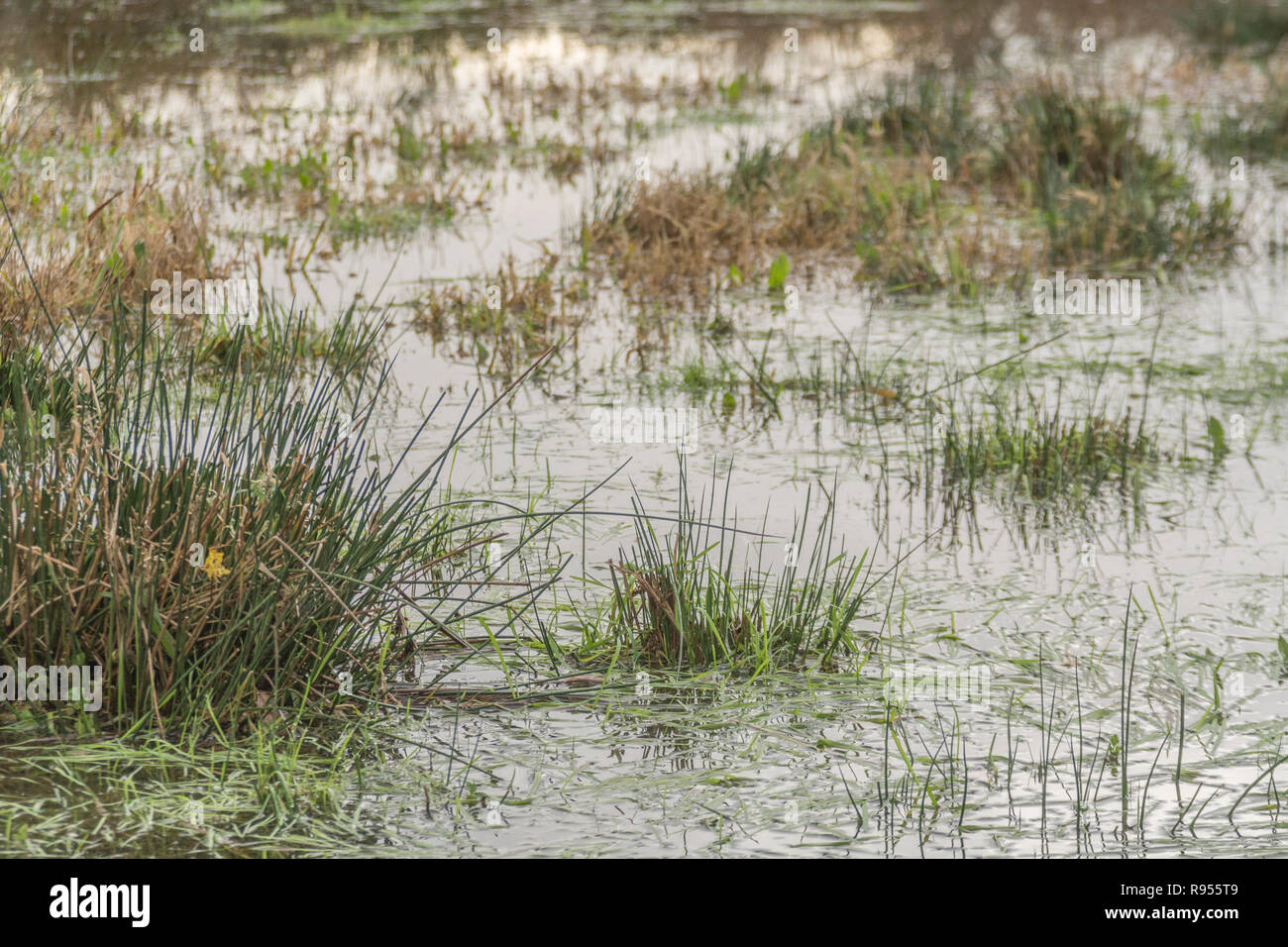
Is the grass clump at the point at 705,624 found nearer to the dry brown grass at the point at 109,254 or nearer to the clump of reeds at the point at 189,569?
the clump of reeds at the point at 189,569

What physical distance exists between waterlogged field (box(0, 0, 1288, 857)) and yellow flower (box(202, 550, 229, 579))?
0.04m

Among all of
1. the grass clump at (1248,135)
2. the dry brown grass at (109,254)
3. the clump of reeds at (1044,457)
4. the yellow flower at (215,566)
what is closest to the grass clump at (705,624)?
the yellow flower at (215,566)

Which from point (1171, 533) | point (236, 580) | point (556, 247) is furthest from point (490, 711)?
point (556, 247)

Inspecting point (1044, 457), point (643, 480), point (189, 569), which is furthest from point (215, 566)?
point (1044, 457)

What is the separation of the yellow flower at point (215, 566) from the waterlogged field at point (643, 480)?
0.14ft

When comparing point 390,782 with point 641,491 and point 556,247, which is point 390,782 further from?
point 556,247

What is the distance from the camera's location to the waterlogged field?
11.2 ft

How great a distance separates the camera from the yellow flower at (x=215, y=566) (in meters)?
3.57

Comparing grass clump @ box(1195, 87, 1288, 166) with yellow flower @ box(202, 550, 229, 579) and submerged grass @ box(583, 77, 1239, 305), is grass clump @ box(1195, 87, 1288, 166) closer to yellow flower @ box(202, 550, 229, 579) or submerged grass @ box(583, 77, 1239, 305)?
submerged grass @ box(583, 77, 1239, 305)

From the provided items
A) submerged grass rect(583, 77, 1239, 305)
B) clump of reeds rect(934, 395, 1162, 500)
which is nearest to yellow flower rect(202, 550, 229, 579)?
clump of reeds rect(934, 395, 1162, 500)

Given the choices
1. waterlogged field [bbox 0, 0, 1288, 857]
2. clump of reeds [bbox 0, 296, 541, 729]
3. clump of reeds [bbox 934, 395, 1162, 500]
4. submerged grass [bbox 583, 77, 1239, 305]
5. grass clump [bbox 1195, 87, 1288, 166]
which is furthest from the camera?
grass clump [bbox 1195, 87, 1288, 166]

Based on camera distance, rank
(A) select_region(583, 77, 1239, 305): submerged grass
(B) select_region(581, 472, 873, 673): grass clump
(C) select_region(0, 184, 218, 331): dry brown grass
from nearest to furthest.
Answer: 1. (B) select_region(581, 472, 873, 673): grass clump
2. (C) select_region(0, 184, 218, 331): dry brown grass
3. (A) select_region(583, 77, 1239, 305): submerged grass

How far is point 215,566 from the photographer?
361 cm
